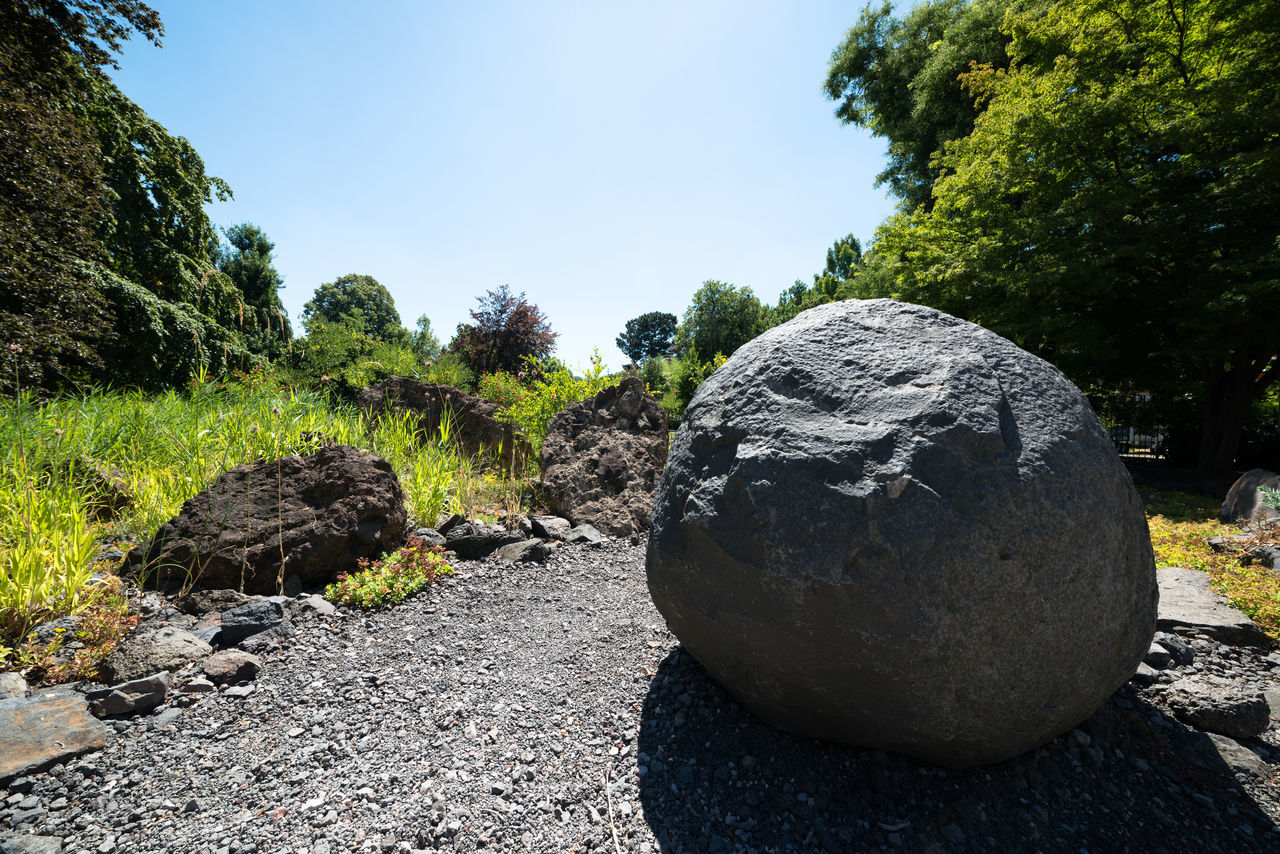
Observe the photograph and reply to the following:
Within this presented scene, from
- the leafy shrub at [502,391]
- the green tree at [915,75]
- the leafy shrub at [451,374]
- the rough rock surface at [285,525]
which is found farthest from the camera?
the green tree at [915,75]

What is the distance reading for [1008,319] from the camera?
375 inches

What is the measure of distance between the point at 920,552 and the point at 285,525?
4.15 meters

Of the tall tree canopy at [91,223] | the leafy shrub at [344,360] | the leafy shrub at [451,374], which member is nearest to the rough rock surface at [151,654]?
the tall tree canopy at [91,223]

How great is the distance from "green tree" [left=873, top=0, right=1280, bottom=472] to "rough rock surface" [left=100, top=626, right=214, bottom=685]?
436 inches

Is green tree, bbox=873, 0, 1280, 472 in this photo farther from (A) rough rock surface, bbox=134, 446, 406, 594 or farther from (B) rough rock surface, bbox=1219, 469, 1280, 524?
(A) rough rock surface, bbox=134, 446, 406, 594

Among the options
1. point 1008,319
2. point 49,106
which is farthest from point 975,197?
point 49,106

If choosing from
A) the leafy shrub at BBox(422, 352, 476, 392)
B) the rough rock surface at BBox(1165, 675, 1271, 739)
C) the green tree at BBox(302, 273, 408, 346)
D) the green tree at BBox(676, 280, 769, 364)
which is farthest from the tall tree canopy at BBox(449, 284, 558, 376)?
the green tree at BBox(302, 273, 408, 346)

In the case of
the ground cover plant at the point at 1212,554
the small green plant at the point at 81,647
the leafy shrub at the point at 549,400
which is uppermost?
the leafy shrub at the point at 549,400

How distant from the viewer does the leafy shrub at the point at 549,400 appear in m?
7.89

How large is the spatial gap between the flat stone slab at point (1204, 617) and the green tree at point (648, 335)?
4876 centimetres

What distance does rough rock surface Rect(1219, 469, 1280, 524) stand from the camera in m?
5.88

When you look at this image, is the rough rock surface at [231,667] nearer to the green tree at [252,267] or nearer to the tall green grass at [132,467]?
the tall green grass at [132,467]

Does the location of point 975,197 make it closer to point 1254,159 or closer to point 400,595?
point 1254,159

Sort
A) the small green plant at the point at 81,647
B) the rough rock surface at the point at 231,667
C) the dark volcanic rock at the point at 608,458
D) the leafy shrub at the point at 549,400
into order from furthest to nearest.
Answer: the leafy shrub at the point at 549,400
the dark volcanic rock at the point at 608,458
the rough rock surface at the point at 231,667
the small green plant at the point at 81,647
